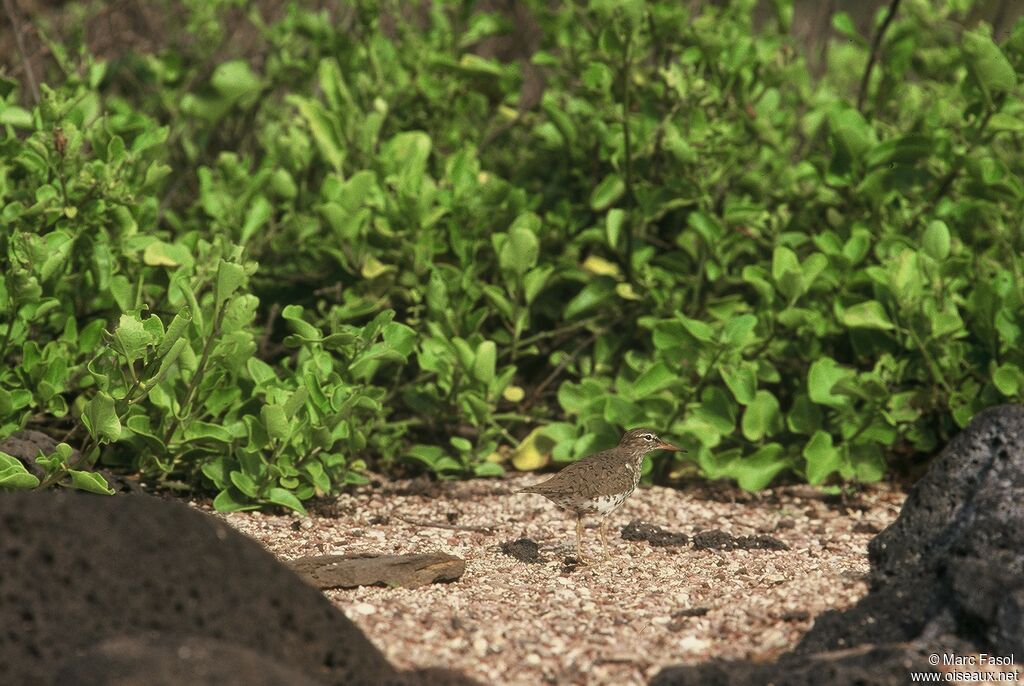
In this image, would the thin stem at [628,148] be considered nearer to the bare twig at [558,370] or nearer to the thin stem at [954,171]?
the bare twig at [558,370]

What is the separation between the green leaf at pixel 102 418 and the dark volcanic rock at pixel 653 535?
A: 1.80m

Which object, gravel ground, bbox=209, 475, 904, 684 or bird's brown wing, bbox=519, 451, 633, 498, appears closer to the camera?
gravel ground, bbox=209, 475, 904, 684

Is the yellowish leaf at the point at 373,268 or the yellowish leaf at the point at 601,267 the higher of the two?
the yellowish leaf at the point at 373,268

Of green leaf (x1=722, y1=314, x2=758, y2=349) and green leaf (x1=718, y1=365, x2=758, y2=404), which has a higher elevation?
green leaf (x1=722, y1=314, x2=758, y2=349)

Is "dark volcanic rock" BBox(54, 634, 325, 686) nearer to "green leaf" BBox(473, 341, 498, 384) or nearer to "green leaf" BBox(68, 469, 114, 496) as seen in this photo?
"green leaf" BBox(68, 469, 114, 496)

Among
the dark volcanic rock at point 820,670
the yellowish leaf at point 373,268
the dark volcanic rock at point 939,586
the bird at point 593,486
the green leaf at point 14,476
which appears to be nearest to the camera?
the dark volcanic rock at point 820,670

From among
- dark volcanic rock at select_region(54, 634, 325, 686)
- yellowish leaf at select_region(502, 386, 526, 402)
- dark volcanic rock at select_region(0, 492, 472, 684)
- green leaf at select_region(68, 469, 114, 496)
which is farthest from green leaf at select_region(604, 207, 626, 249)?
dark volcanic rock at select_region(54, 634, 325, 686)

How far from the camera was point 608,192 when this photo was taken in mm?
5434

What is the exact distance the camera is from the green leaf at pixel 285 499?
14.1ft

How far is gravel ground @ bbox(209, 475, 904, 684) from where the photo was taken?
3268 mm

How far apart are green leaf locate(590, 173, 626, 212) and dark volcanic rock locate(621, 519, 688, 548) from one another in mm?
1506

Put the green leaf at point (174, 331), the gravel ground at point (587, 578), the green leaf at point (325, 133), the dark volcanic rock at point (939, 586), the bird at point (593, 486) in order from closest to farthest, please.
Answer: the dark volcanic rock at point (939, 586), the gravel ground at point (587, 578), the green leaf at point (174, 331), the bird at point (593, 486), the green leaf at point (325, 133)

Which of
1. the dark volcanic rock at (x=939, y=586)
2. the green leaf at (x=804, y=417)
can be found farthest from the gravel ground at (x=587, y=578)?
the green leaf at (x=804, y=417)

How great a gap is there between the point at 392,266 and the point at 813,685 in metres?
2.93
